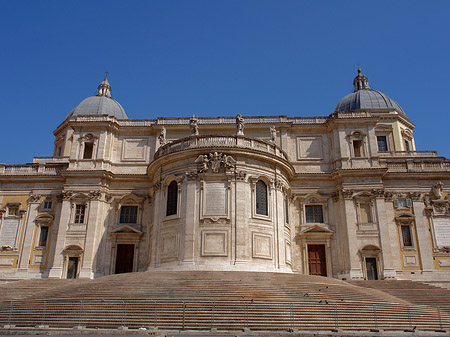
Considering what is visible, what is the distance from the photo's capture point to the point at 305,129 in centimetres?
3828

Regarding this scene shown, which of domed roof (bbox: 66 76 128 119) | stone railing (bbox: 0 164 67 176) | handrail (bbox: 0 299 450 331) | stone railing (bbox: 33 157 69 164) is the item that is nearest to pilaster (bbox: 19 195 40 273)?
stone railing (bbox: 0 164 67 176)

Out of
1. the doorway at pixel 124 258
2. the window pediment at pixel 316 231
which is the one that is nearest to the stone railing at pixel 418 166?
the window pediment at pixel 316 231

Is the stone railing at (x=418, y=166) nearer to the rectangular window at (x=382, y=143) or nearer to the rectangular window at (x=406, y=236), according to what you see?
the rectangular window at (x=406, y=236)

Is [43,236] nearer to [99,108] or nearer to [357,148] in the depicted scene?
[99,108]

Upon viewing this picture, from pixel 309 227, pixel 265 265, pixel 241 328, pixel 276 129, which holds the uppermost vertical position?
pixel 276 129

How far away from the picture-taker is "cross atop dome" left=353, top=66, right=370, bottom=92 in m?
52.5

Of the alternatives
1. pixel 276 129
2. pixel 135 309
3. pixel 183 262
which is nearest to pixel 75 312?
pixel 135 309

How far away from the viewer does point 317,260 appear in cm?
3434

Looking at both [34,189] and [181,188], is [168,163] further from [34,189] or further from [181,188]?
[34,189]

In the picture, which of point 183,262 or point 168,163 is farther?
point 168,163

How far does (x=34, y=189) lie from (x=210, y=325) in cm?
2720

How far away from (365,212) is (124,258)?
20.8 m

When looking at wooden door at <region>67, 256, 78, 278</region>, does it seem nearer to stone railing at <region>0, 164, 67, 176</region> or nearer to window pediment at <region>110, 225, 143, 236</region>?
window pediment at <region>110, 225, 143, 236</region>

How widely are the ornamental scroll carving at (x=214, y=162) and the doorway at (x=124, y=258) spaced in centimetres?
1110
